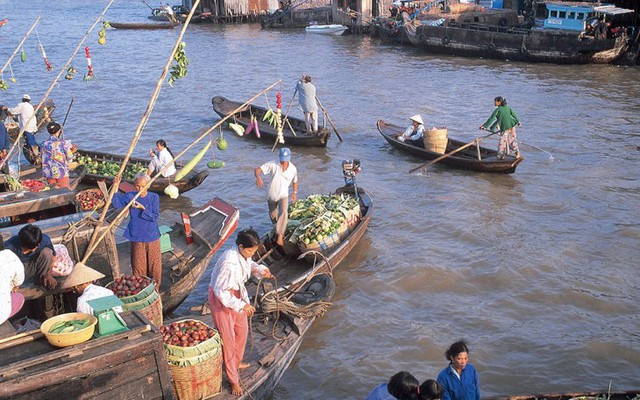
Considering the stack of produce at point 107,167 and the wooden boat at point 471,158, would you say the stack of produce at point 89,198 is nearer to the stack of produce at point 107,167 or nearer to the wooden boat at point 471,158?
the stack of produce at point 107,167

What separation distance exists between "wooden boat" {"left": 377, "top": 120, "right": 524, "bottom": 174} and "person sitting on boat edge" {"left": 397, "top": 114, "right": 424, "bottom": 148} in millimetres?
197

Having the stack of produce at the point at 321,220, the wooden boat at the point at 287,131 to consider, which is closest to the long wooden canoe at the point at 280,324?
the stack of produce at the point at 321,220

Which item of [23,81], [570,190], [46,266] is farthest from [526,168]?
[23,81]

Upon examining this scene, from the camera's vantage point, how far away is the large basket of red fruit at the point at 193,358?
5.74 meters

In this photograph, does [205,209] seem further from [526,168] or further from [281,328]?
[526,168]

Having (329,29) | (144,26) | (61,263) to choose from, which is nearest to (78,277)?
(61,263)

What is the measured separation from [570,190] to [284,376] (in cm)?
875

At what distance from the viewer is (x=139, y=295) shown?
6641 mm

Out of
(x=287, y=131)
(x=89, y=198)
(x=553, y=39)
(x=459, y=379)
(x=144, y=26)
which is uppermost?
(x=144, y=26)

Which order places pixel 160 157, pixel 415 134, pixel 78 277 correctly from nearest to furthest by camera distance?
pixel 78 277 < pixel 160 157 < pixel 415 134

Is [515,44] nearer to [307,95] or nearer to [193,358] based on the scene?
[307,95]

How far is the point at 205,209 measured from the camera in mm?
9719

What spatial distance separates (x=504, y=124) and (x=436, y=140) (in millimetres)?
1794

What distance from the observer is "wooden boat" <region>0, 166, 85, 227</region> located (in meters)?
8.21
